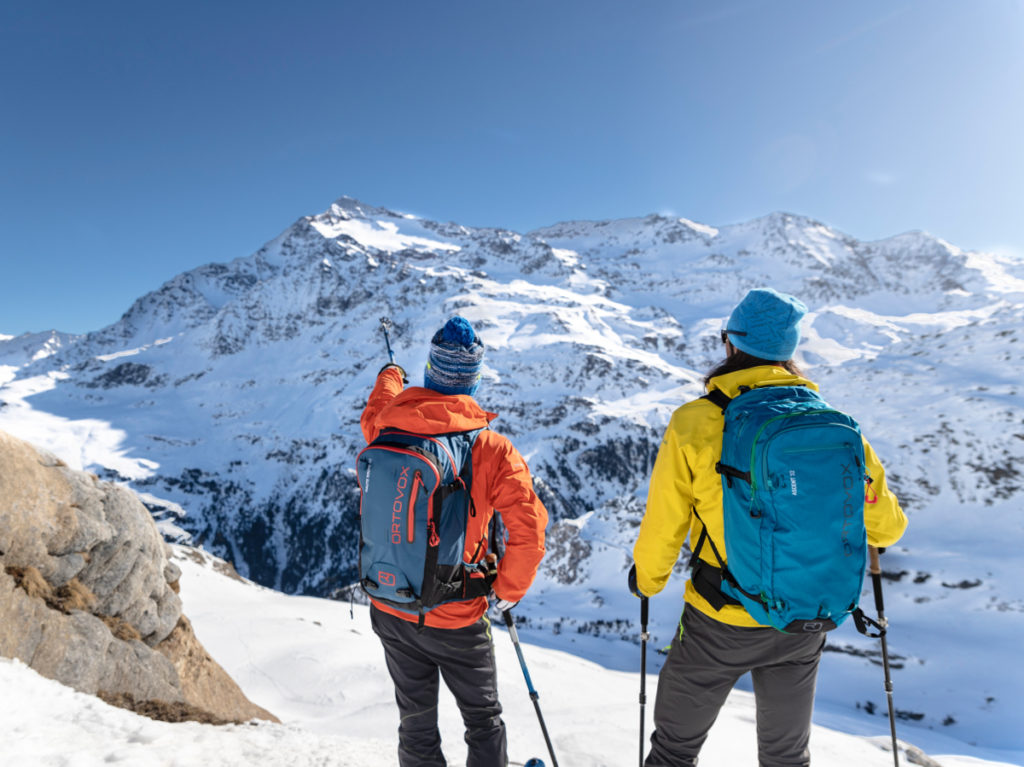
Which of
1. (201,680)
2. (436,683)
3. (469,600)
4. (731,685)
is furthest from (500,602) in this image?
(201,680)

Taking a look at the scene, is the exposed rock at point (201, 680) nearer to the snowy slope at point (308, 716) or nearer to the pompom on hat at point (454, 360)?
the snowy slope at point (308, 716)

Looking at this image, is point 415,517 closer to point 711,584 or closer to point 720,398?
point 711,584

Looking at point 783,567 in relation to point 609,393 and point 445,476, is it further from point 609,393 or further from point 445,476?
point 609,393

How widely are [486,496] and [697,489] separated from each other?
4.60 feet

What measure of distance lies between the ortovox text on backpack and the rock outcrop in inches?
176

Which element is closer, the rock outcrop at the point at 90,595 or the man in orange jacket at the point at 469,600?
the man in orange jacket at the point at 469,600

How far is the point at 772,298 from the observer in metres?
3.30

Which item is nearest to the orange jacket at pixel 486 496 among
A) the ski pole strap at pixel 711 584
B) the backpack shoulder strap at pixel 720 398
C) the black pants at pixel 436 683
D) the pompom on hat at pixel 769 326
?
the black pants at pixel 436 683

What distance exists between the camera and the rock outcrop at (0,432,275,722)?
208 inches

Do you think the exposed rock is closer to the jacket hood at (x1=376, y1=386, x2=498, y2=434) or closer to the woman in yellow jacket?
the jacket hood at (x1=376, y1=386, x2=498, y2=434)

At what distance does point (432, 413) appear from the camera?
3383 mm

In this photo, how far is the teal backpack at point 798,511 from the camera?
2.64 m

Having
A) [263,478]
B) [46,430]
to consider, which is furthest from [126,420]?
[263,478]

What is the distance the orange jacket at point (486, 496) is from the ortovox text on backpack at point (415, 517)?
0.31ft
